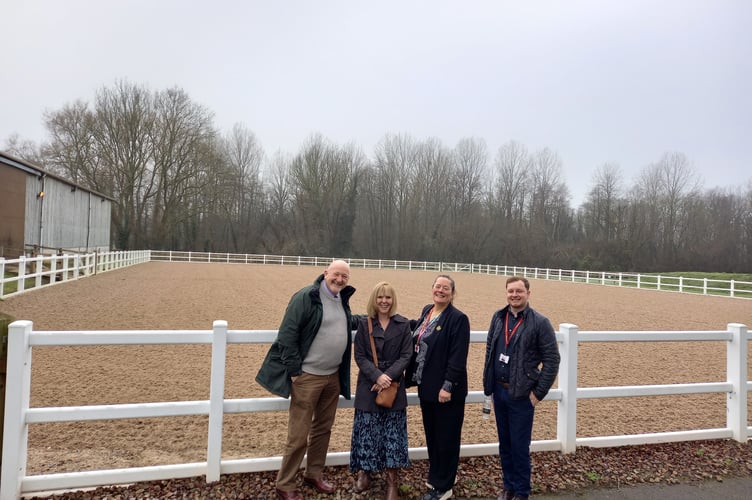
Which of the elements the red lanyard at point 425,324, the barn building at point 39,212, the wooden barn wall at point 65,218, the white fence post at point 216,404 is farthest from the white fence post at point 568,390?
the wooden barn wall at point 65,218

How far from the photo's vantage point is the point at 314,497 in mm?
3012

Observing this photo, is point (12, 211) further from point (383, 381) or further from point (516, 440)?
point (516, 440)

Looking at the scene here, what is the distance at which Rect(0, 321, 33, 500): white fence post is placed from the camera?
278 cm

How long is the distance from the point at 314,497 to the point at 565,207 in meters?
68.7

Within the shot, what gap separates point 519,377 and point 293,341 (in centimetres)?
151

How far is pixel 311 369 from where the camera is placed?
9.95 feet

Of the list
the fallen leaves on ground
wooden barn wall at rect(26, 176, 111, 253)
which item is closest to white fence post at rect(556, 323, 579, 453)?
the fallen leaves on ground

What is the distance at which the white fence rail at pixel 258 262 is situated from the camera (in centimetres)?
1508

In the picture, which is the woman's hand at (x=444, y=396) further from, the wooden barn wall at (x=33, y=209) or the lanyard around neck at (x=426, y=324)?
the wooden barn wall at (x=33, y=209)

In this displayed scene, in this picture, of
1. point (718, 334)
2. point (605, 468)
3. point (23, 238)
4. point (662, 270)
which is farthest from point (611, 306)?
point (662, 270)

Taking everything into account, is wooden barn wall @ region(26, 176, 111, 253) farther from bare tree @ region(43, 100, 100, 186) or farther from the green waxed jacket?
the green waxed jacket

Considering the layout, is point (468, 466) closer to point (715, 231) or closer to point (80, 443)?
point (80, 443)

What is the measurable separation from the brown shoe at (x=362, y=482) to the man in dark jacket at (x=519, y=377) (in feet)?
2.99

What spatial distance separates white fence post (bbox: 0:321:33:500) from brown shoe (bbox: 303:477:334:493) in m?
1.78
